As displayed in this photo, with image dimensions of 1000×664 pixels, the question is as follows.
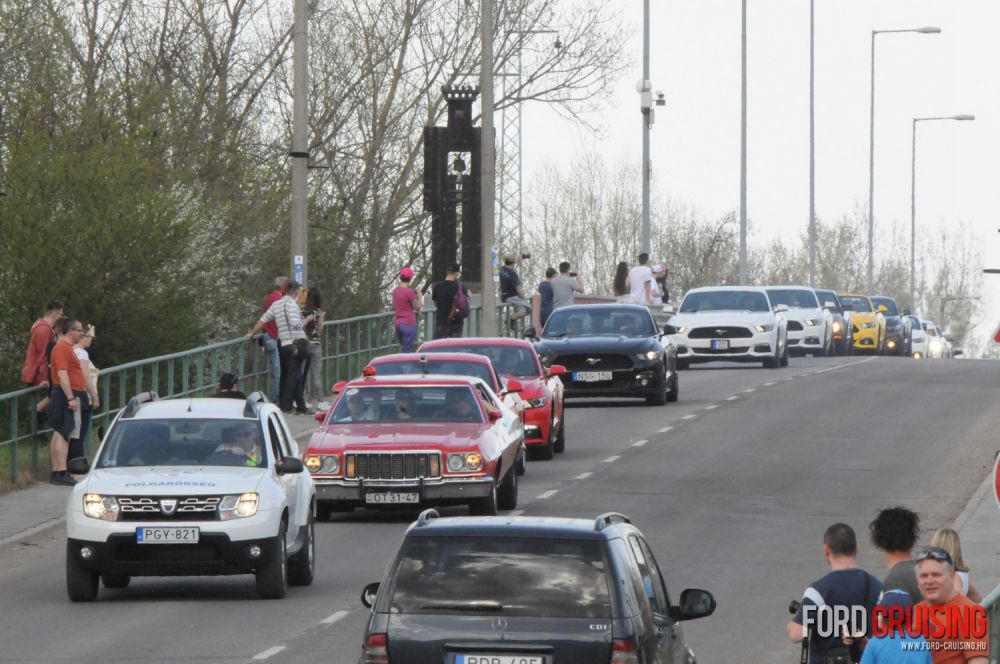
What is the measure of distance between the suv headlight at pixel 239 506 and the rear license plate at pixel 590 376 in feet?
55.9

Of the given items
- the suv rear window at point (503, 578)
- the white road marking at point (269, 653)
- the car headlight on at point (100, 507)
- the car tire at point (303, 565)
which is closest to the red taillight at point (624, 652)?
the suv rear window at point (503, 578)

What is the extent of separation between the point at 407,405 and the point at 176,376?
8422 mm

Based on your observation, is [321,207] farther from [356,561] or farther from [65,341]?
[356,561]

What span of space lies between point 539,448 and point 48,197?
743 centimetres

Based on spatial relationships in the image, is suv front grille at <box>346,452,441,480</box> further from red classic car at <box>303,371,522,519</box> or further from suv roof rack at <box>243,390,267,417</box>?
suv roof rack at <box>243,390,267,417</box>

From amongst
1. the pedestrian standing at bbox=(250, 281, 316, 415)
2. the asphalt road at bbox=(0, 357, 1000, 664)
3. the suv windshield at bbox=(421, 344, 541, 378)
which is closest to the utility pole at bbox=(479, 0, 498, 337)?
the asphalt road at bbox=(0, 357, 1000, 664)

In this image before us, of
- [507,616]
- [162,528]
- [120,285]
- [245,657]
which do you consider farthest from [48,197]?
[507,616]

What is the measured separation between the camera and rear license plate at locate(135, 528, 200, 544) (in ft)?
50.9

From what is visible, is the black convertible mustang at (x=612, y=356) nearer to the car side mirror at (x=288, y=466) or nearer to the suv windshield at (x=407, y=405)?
the suv windshield at (x=407, y=405)

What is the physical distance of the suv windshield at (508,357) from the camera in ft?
88.7

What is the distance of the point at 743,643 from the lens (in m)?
14.1

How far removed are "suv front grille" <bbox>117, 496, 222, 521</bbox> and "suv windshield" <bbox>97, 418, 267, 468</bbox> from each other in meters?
0.63

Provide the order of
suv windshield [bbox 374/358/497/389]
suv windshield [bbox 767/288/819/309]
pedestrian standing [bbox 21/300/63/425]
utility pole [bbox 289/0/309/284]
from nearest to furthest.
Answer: pedestrian standing [bbox 21/300/63/425] → suv windshield [bbox 374/358/497/389] → utility pole [bbox 289/0/309/284] → suv windshield [bbox 767/288/819/309]

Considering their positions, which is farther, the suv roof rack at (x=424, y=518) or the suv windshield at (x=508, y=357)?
the suv windshield at (x=508, y=357)
